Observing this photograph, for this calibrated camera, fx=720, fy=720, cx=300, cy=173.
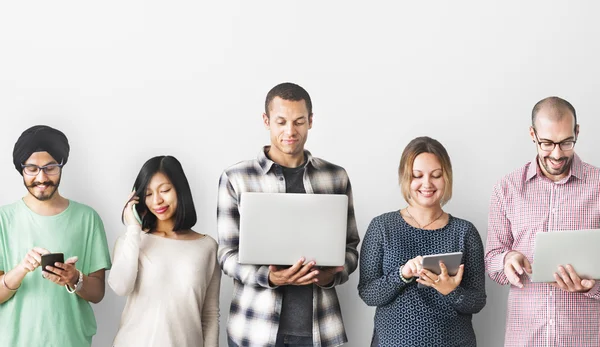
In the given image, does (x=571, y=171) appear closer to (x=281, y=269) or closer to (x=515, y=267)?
(x=515, y=267)

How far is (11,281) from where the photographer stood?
301 cm

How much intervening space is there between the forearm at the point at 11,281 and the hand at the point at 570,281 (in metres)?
2.15

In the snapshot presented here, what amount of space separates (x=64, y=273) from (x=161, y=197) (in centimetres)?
52

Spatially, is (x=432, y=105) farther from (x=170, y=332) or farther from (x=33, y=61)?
(x=33, y=61)

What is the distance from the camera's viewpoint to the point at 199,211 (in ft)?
12.1

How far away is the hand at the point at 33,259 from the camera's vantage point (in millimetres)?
2945

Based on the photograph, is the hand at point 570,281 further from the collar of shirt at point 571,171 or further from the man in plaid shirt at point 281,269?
the man in plaid shirt at point 281,269

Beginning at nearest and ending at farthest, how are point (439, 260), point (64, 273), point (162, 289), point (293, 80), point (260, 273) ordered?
point (439, 260) → point (260, 273) → point (64, 273) → point (162, 289) → point (293, 80)

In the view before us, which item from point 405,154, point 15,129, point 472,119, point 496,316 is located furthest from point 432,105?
point 15,129

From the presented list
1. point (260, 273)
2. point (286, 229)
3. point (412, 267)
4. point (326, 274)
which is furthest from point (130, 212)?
point (412, 267)

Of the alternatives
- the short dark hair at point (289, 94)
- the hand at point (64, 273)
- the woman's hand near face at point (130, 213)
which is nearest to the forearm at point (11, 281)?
the hand at point (64, 273)

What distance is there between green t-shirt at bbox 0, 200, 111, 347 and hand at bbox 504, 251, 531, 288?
1.74m

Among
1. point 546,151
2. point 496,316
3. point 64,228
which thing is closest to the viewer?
point 546,151

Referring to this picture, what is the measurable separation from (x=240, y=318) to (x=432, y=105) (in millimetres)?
1499
